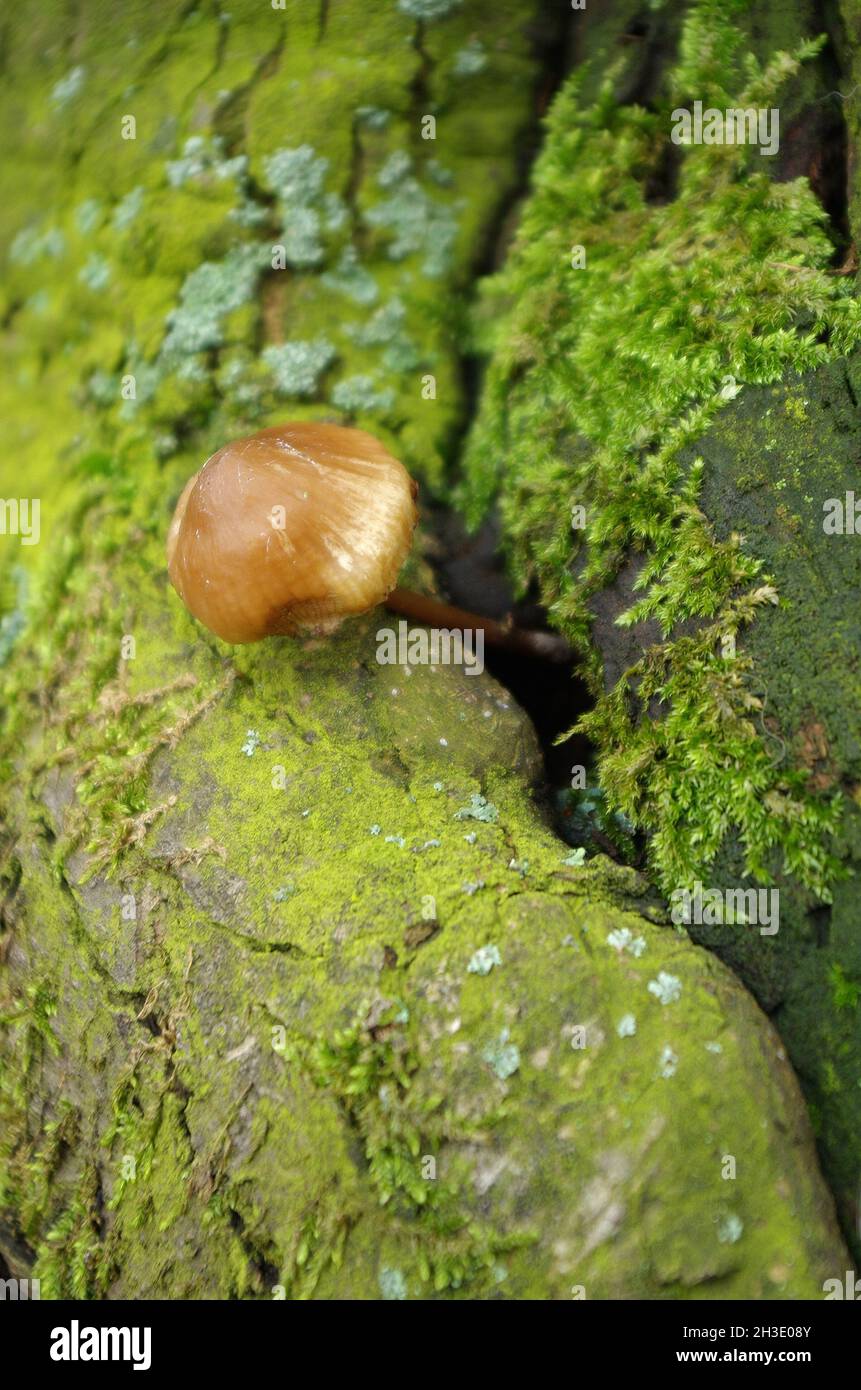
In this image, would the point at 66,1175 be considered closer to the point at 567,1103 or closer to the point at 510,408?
the point at 567,1103

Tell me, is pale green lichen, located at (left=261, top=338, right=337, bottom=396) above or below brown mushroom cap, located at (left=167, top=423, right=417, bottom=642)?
above

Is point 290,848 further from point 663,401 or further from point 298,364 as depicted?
point 298,364

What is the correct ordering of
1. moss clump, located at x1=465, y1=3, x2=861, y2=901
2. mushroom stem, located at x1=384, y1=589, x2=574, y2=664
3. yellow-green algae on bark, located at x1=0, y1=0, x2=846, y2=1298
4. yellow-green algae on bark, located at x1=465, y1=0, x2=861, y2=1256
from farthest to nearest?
mushroom stem, located at x1=384, y1=589, x2=574, y2=664 → moss clump, located at x1=465, y1=3, x2=861, y2=901 → yellow-green algae on bark, located at x1=465, y1=0, x2=861, y2=1256 → yellow-green algae on bark, located at x1=0, y1=0, x2=846, y2=1298

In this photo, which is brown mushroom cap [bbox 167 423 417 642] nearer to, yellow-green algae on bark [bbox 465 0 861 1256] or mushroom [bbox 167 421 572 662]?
mushroom [bbox 167 421 572 662]

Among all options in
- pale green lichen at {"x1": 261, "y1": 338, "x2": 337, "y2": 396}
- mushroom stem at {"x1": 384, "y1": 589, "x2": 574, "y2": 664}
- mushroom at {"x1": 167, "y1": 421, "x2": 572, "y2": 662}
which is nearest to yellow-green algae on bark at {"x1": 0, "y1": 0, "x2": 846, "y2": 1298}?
pale green lichen at {"x1": 261, "y1": 338, "x2": 337, "y2": 396}

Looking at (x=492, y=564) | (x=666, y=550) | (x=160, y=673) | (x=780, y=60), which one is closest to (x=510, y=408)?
(x=492, y=564)

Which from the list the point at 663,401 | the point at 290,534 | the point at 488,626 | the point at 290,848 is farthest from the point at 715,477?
the point at 290,848
